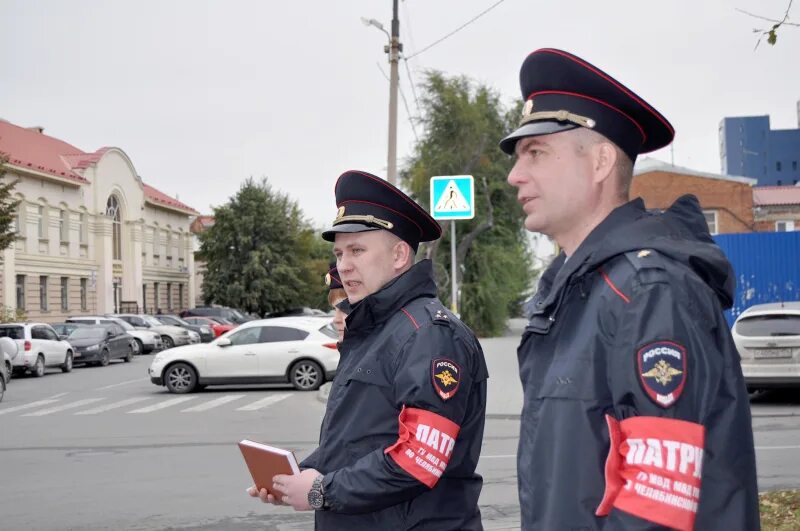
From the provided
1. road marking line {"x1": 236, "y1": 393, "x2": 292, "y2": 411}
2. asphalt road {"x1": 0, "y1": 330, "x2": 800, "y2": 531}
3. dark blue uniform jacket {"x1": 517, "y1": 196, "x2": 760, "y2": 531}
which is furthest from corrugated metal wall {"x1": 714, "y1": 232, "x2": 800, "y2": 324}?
dark blue uniform jacket {"x1": 517, "y1": 196, "x2": 760, "y2": 531}

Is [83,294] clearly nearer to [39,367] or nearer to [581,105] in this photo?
[39,367]

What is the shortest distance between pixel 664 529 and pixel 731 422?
0.27m

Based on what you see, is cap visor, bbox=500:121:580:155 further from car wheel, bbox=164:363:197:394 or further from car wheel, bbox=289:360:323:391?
car wheel, bbox=164:363:197:394

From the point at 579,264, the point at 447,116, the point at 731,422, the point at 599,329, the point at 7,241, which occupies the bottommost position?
the point at 731,422

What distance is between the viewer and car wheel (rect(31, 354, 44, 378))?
24.7 metres

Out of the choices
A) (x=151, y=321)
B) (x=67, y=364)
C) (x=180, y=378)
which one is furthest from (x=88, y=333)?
(x=180, y=378)

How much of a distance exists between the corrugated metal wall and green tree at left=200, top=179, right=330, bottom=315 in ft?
130

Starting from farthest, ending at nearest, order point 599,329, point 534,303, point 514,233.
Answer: point 514,233
point 534,303
point 599,329

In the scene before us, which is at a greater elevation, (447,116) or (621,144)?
(447,116)

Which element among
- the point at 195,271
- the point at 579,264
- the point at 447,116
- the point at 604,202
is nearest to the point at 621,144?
the point at 604,202

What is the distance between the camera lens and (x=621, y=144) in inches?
85.9

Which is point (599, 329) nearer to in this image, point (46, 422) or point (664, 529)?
point (664, 529)

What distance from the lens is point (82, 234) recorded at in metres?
50.3

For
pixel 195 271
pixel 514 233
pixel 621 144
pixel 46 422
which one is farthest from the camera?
pixel 195 271
